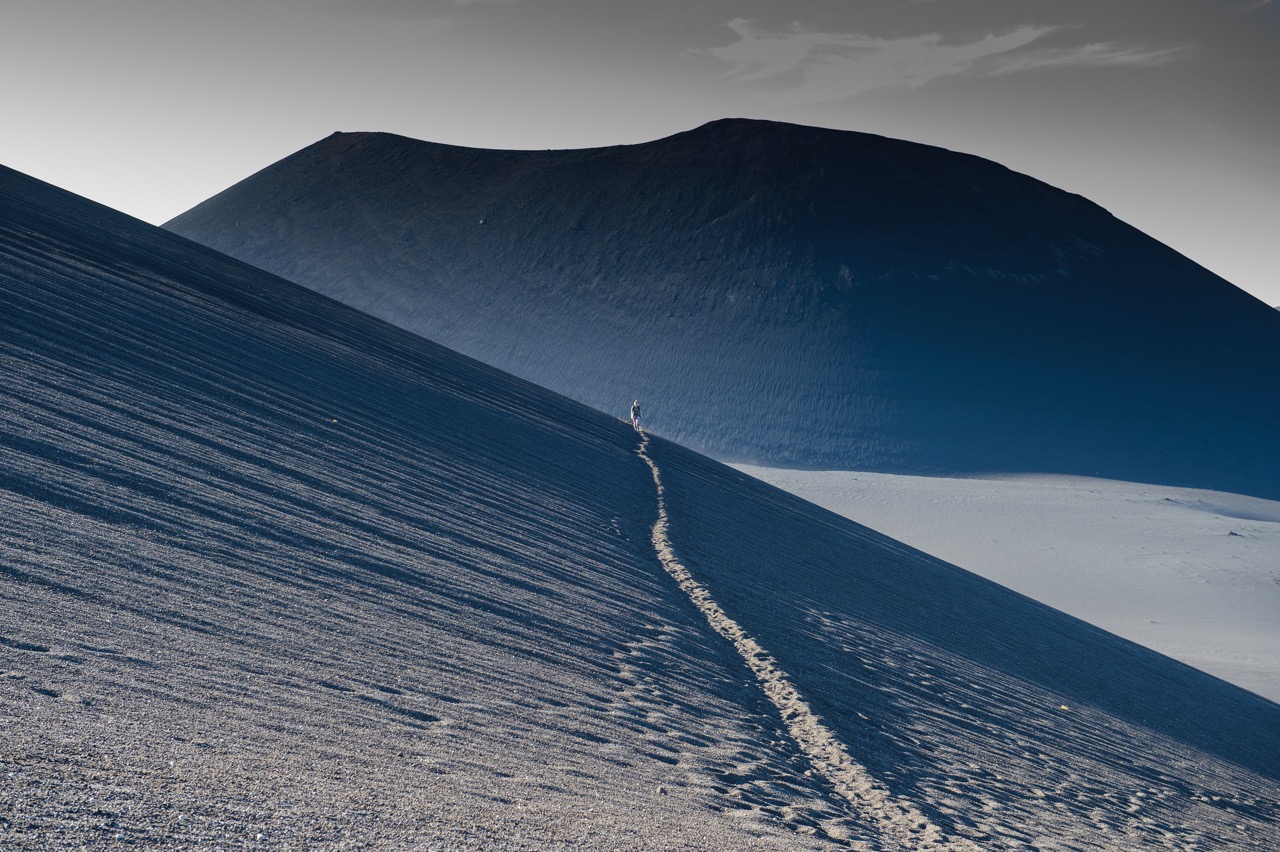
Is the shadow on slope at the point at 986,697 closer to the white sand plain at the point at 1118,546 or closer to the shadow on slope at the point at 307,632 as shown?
the shadow on slope at the point at 307,632

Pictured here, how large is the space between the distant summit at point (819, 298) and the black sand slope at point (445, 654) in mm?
28808

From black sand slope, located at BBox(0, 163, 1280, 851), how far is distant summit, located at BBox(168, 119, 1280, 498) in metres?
28.8

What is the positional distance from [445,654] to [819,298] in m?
44.6

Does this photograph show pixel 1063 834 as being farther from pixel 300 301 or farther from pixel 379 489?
pixel 300 301

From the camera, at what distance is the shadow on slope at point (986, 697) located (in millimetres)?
6059

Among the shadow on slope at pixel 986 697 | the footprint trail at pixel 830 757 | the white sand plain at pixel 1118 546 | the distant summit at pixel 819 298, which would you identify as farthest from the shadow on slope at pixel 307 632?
the distant summit at pixel 819 298

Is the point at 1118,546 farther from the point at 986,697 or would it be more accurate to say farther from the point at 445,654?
the point at 445,654

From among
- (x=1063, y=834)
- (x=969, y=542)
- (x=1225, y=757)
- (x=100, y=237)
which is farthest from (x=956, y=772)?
(x=969, y=542)

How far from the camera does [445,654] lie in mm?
A: 5188

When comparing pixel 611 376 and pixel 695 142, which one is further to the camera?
pixel 695 142

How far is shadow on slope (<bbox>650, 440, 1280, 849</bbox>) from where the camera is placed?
239 inches

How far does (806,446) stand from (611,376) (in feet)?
32.0

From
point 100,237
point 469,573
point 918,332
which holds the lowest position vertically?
point 469,573

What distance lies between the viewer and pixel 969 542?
26.0 m
